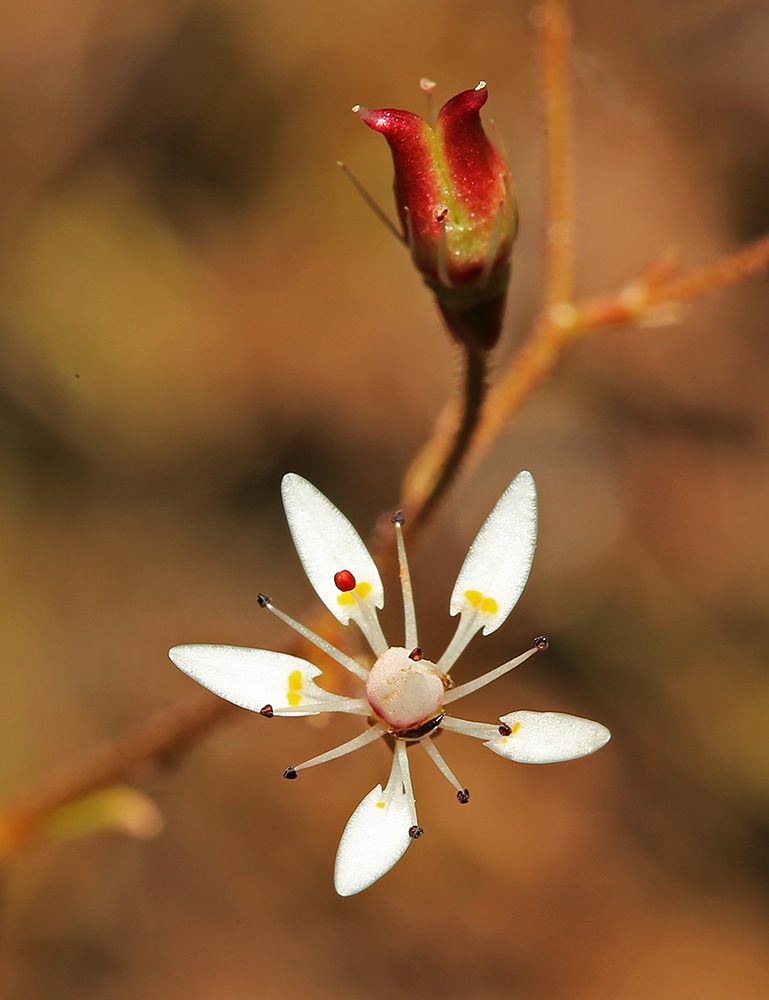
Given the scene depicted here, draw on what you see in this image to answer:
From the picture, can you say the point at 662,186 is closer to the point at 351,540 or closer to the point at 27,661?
the point at 351,540

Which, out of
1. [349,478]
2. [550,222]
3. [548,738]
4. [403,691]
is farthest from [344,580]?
[349,478]

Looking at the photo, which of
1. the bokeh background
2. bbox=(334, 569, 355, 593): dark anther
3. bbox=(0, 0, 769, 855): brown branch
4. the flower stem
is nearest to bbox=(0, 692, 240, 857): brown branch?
bbox=(0, 0, 769, 855): brown branch

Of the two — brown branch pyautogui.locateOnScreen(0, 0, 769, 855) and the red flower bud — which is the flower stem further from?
the red flower bud

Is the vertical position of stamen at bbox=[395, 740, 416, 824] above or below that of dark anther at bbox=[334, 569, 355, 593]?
below

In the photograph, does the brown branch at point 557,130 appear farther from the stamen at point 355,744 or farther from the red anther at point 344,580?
the stamen at point 355,744

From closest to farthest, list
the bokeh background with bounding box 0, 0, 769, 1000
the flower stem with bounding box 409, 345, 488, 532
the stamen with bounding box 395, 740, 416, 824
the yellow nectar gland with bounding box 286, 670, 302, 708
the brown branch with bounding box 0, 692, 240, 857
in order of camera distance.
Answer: the stamen with bounding box 395, 740, 416, 824 → the yellow nectar gland with bounding box 286, 670, 302, 708 → the flower stem with bounding box 409, 345, 488, 532 → the brown branch with bounding box 0, 692, 240, 857 → the bokeh background with bounding box 0, 0, 769, 1000

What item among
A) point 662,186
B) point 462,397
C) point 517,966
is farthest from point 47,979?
point 662,186
